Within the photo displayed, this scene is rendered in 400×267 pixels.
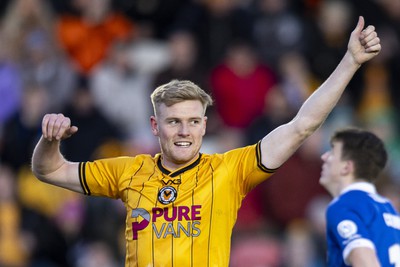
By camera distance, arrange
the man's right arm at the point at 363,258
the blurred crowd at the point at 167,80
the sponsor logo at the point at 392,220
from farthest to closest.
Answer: the blurred crowd at the point at 167,80 < the sponsor logo at the point at 392,220 < the man's right arm at the point at 363,258

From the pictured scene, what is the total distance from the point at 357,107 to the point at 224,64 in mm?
1858

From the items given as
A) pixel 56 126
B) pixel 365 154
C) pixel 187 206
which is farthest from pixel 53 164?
pixel 365 154

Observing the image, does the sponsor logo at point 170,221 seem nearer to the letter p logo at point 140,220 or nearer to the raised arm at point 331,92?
the letter p logo at point 140,220

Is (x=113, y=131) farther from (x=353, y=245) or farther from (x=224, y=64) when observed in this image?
(x=353, y=245)

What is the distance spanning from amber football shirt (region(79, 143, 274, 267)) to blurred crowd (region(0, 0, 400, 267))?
16.5 ft

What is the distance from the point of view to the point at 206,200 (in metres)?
7.16

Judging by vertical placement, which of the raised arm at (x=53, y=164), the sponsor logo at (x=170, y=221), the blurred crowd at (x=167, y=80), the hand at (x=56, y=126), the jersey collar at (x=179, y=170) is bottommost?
the sponsor logo at (x=170, y=221)

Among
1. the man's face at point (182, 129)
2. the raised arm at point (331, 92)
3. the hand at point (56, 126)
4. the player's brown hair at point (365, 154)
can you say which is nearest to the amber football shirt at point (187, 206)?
the man's face at point (182, 129)

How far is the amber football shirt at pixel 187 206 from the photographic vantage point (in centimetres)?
706

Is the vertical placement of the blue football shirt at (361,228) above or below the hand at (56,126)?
below

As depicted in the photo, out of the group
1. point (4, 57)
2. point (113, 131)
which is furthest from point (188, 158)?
point (4, 57)

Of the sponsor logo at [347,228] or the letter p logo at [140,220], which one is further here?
the sponsor logo at [347,228]

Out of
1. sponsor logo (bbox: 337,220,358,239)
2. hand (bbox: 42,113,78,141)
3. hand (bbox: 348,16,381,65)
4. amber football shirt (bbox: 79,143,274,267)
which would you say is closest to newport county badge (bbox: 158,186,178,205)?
amber football shirt (bbox: 79,143,274,267)

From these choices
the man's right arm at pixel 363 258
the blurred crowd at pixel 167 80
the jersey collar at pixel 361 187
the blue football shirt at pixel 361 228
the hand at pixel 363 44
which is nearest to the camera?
the hand at pixel 363 44
